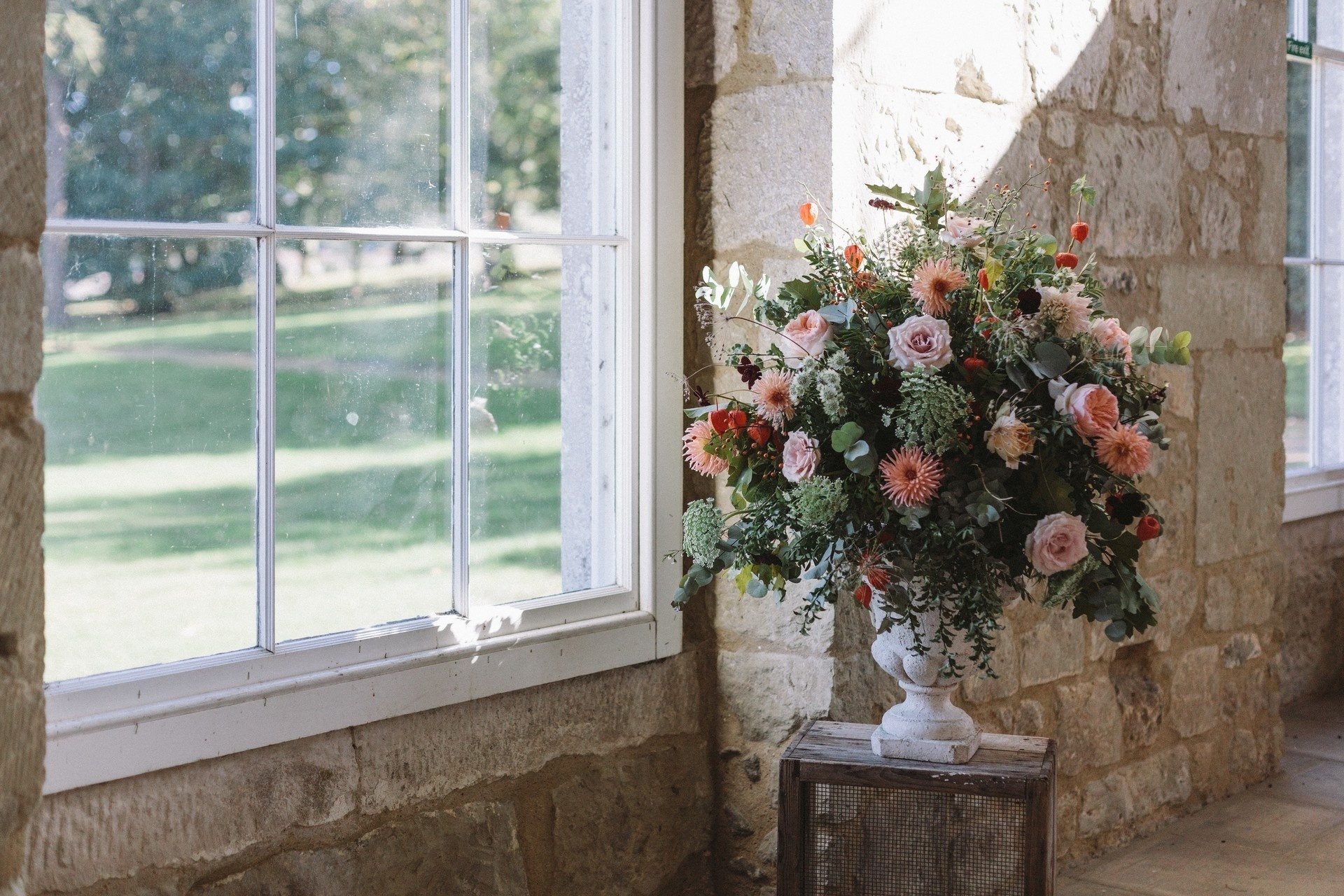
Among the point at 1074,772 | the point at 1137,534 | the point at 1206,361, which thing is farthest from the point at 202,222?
the point at 1206,361

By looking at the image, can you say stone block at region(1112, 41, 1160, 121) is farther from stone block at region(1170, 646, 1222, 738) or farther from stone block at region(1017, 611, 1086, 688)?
stone block at region(1170, 646, 1222, 738)

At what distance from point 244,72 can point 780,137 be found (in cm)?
98

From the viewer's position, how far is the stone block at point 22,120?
3.84ft

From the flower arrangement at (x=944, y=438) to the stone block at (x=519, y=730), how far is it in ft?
1.52

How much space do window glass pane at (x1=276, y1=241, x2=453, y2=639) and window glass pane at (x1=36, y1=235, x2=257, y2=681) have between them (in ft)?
0.22

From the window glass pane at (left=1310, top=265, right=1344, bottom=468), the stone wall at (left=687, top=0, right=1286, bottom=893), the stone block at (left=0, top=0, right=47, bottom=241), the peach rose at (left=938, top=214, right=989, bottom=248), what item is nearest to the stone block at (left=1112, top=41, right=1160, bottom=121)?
the stone wall at (left=687, top=0, right=1286, bottom=893)

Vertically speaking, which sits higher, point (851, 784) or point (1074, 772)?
point (851, 784)

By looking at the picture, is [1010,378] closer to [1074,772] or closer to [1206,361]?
[1074,772]

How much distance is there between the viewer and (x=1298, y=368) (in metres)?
4.51

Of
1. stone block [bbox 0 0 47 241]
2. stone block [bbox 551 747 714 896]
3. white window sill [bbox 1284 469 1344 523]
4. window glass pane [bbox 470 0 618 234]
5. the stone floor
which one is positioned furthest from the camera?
white window sill [bbox 1284 469 1344 523]

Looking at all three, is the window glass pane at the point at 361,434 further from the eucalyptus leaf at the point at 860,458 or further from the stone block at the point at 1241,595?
the stone block at the point at 1241,595

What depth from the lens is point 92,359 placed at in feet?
6.01

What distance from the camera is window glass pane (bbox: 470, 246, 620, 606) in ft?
7.61

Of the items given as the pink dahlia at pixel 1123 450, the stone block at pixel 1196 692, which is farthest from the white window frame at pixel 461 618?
the stone block at pixel 1196 692
